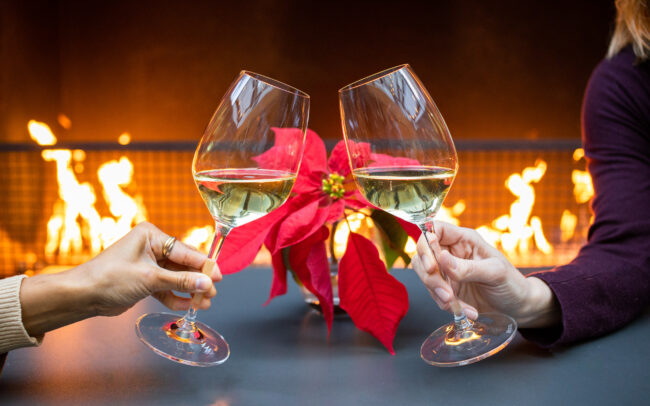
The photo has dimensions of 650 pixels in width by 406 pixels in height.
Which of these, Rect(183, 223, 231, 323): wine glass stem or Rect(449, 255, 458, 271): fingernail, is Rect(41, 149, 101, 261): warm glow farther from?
Rect(449, 255, 458, 271): fingernail

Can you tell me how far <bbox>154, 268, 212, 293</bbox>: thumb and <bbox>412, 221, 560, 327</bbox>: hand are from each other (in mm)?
196

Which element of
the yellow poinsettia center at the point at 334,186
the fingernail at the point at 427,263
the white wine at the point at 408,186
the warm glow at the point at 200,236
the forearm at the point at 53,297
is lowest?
the warm glow at the point at 200,236

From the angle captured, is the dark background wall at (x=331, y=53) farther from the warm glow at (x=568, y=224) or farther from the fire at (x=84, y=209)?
the warm glow at (x=568, y=224)

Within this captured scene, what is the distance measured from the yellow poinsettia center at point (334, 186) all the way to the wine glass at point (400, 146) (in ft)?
0.34

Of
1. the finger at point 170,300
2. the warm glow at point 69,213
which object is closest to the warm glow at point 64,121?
the warm glow at point 69,213

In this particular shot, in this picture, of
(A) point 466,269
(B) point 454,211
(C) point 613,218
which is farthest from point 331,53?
(A) point 466,269

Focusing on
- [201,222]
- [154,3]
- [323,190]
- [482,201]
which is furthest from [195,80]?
[323,190]

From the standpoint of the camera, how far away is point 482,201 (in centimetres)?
277

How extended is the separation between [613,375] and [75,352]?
51 centimetres

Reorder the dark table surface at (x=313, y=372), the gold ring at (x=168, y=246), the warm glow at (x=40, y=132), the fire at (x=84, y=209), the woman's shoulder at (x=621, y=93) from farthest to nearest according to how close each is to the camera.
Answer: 1. the fire at (x=84, y=209)
2. the warm glow at (x=40, y=132)
3. the woman's shoulder at (x=621, y=93)
4. the gold ring at (x=168, y=246)
5. the dark table surface at (x=313, y=372)

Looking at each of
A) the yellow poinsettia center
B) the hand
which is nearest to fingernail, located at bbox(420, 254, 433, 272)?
the hand

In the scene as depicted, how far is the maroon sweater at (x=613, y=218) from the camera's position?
0.65m

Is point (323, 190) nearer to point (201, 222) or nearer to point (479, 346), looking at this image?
point (479, 346)

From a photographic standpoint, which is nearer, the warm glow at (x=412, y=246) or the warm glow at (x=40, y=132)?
the warm glow at (x=412, y=246)
